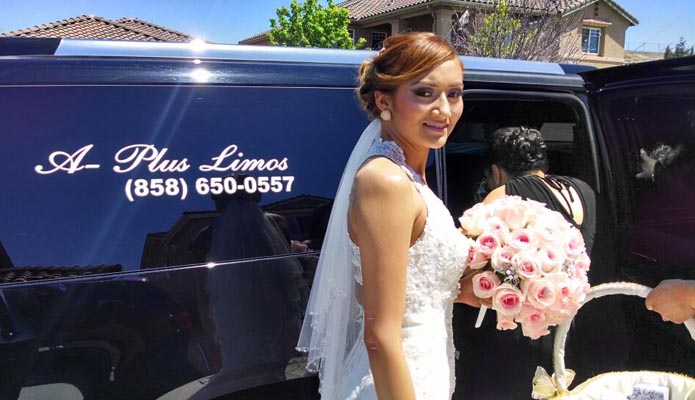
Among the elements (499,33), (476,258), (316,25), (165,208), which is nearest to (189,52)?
(165,208)

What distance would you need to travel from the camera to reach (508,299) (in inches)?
60.6

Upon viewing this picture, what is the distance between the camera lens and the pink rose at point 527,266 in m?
1.50

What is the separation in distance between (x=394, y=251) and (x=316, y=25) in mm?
22134

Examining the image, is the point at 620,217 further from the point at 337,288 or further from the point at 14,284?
the point at 14,284

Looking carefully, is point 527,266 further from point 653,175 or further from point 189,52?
point 653,175

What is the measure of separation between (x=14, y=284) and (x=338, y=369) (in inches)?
36.4

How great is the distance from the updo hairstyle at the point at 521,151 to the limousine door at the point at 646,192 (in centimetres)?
27

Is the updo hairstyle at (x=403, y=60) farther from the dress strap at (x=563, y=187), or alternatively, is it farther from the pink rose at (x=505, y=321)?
the dress strap at (x=563, y=187)

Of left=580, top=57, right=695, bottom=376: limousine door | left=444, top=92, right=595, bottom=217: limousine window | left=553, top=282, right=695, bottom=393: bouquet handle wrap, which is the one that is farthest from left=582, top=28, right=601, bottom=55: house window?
left=553, top=282, right=695, bottom=393: bouquet handle wrap

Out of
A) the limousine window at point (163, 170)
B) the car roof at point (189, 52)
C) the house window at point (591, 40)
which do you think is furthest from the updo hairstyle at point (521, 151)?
the house window at point (591, 40)

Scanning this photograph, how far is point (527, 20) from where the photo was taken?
43.5 ft

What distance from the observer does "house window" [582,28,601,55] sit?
27.0m

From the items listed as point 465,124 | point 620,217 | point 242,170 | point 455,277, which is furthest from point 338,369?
point 465,124

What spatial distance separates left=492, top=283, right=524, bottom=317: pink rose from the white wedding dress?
123mm
